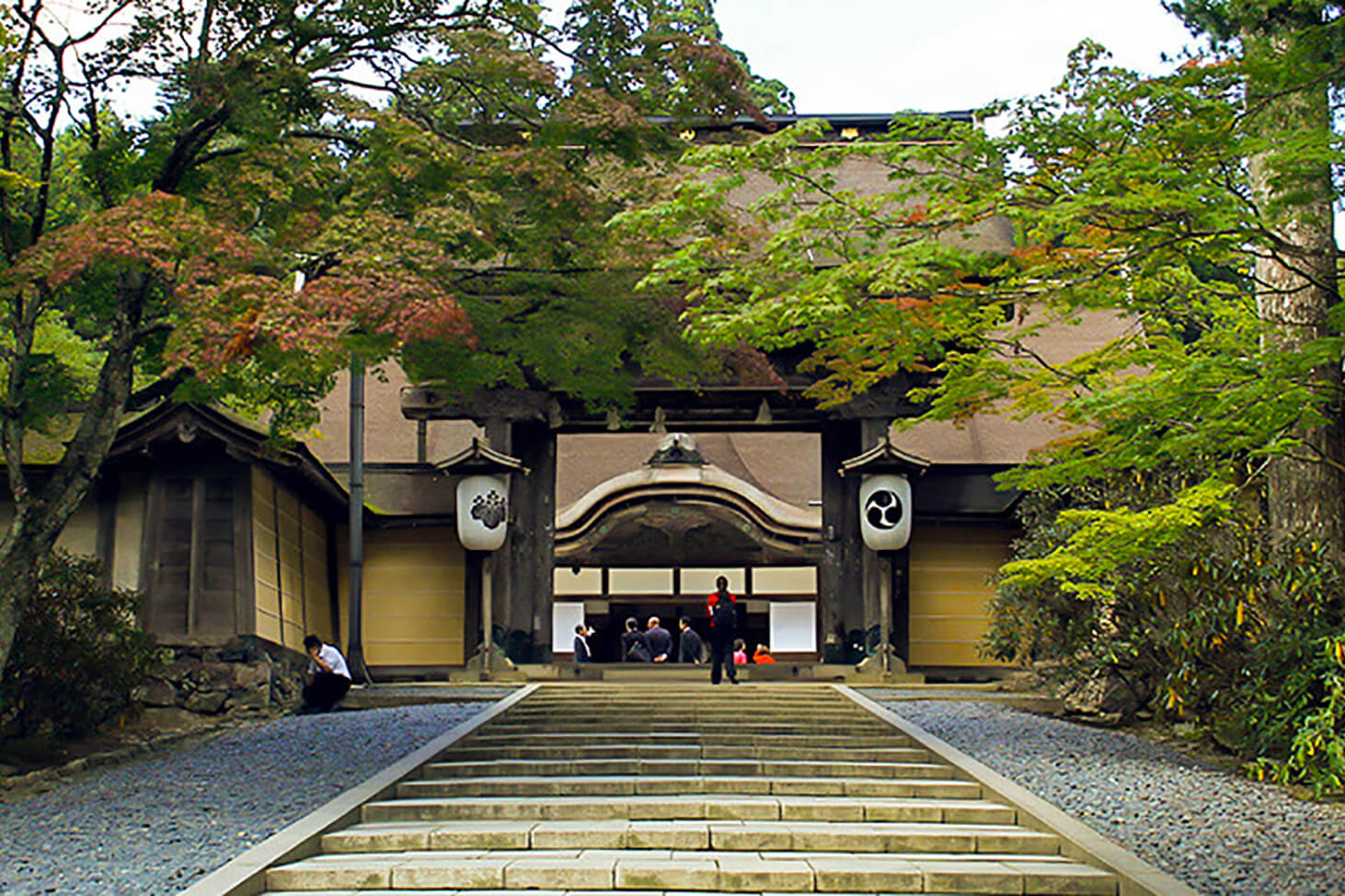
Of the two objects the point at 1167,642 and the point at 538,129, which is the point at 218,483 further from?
the point at 1167,642

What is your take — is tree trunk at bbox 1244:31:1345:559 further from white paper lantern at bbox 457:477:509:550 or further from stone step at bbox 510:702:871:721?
white paper lantern at bbox 457:477:509:550

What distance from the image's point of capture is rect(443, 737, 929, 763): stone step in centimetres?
1014

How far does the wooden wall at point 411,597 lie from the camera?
1778cm

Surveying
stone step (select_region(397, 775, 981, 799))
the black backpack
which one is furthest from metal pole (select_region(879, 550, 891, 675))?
stone step (select_region(397, 775, 981, 799))

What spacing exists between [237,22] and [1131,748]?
29.7 feet

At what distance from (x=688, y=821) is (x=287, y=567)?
8.87m

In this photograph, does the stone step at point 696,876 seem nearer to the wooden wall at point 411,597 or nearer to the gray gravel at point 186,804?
the gray gravel at point 186,804

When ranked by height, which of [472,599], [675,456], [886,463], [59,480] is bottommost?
[472,599]

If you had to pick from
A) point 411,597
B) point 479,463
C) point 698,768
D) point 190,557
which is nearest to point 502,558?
point 479,463

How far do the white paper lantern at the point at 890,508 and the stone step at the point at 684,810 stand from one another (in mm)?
8091

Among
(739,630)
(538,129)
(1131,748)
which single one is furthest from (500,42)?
(739,630)

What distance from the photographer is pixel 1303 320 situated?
1006 centimetres

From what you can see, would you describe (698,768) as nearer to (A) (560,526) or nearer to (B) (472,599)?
(B) (472,599)

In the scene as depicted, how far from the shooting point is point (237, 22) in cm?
951
